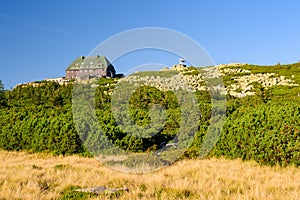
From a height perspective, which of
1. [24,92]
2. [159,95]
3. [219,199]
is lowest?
[219,199]

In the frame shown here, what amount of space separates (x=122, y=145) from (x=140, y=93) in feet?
44.9

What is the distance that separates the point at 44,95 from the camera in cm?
4703

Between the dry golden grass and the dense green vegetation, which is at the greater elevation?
the dense green vegetation

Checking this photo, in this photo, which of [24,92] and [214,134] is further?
[24,92]

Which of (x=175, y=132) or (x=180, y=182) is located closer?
(x=180, y=182)

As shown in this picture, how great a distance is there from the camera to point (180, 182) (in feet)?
24.1

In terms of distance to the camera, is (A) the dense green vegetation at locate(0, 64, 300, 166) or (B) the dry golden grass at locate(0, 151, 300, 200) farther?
(A) the dense green vegetation at locate(0, 64, 300, 166)

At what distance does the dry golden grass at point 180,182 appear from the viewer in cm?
623

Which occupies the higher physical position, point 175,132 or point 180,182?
point 175,132

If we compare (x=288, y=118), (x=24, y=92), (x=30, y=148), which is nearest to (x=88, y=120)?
(x=30, y=148)

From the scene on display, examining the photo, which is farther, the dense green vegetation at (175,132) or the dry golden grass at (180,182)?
the dense green vegetation at (175,132)

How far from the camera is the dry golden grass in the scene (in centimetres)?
623

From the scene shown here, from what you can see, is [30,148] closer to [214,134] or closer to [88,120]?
[88,120]

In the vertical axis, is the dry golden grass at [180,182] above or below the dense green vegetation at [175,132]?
below
